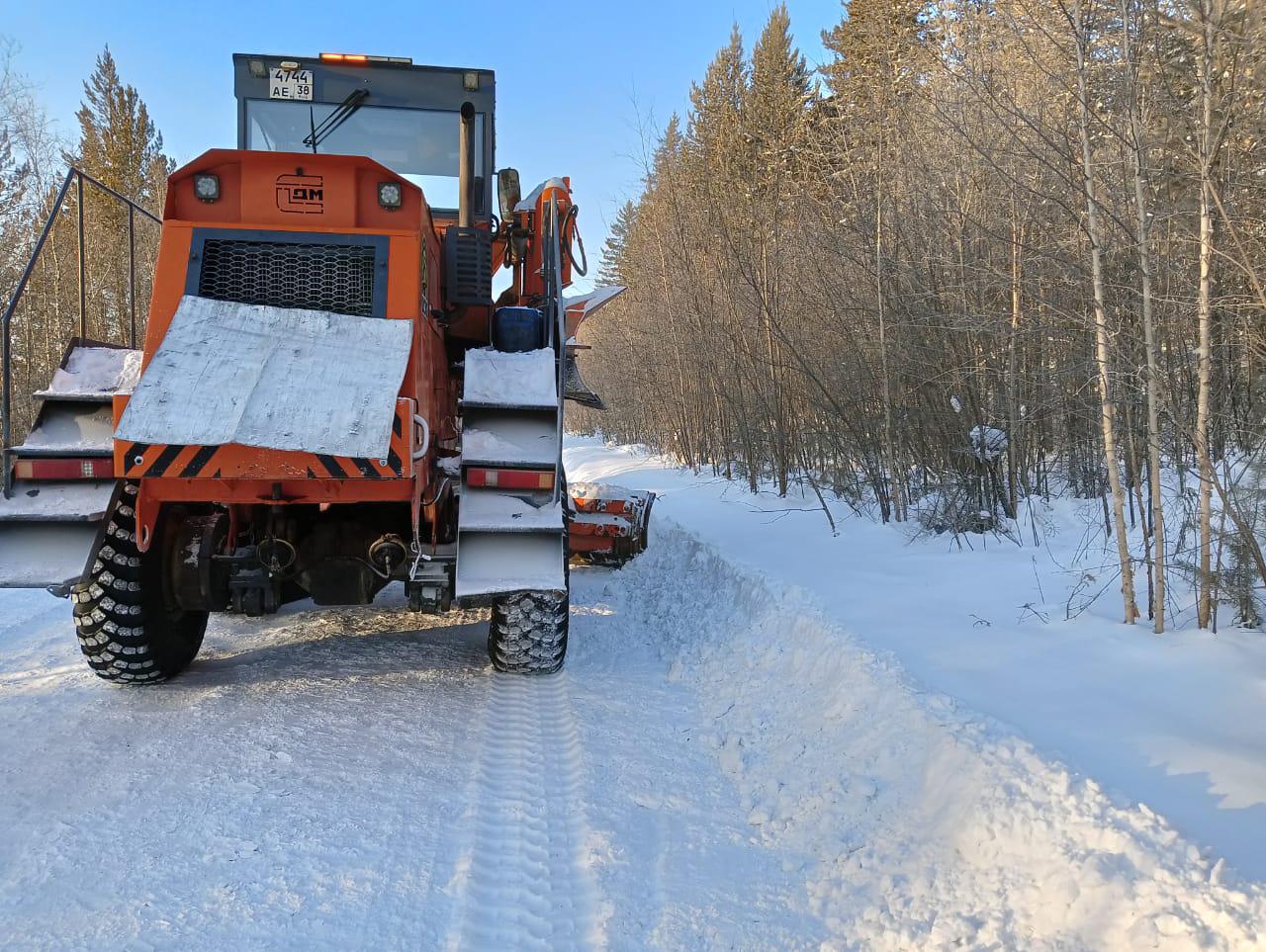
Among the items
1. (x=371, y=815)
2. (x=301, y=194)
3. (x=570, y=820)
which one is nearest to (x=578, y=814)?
(x=570, y=820)

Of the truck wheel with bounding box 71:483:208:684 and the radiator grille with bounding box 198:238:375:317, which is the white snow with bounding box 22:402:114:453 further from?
the radiator grille with bounding box 198:238:375:317

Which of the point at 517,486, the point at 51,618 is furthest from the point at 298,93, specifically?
the point at 51,618

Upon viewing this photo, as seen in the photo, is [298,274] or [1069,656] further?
[298,274]

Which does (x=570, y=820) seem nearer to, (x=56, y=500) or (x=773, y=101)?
(x=56, y=500)

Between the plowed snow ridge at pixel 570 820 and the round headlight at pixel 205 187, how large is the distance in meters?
2.52

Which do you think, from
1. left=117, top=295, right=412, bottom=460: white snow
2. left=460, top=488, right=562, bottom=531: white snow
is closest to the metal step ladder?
left=460, top=488, right=562, bottom=531: white snow

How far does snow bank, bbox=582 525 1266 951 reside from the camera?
2.13 meters

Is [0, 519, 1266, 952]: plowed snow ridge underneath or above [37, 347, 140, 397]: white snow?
underneath

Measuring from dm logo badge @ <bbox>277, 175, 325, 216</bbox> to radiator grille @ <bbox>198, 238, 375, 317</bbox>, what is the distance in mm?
188

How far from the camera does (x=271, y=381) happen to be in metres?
3.60

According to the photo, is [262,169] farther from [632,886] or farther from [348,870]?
[632,886]

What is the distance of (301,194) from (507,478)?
5.73 feet

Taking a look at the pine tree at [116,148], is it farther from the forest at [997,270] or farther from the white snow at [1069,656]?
the white snow at [1069,656]

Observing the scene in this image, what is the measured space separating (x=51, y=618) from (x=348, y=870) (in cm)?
462
